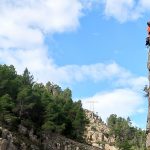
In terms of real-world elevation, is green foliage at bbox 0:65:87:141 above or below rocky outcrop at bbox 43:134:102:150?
above

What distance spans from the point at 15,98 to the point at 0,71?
779 centimetres

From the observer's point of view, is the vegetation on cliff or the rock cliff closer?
the rock cliff

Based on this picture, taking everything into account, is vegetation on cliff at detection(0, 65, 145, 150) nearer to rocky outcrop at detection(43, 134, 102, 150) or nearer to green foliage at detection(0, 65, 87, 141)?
green foliage at detection(0, 65, 87, 141)

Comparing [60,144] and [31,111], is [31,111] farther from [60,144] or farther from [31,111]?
[60,144]

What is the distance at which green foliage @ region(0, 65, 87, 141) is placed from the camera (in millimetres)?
120562

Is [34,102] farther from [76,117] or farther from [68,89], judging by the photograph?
[68,89]

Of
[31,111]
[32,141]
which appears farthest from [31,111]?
[32,141]

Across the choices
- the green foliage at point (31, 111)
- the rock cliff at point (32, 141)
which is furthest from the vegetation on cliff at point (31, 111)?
the rock cliff at point (32, 141)

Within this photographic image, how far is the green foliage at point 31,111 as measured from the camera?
396ft

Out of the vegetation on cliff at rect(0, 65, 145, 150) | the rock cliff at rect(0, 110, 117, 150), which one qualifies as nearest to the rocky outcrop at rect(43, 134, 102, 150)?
the rock cliff at rect(0, 110, 117, 150)

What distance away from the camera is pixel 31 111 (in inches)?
5177

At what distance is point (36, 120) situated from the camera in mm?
131750

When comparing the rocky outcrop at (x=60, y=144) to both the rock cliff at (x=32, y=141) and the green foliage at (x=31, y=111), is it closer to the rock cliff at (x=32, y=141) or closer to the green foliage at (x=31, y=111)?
the rock cliff at (x=32, y=141)

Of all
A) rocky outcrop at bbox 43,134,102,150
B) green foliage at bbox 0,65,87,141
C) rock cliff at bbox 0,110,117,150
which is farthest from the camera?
rocky outcrop at bbox 43,134,102,150
